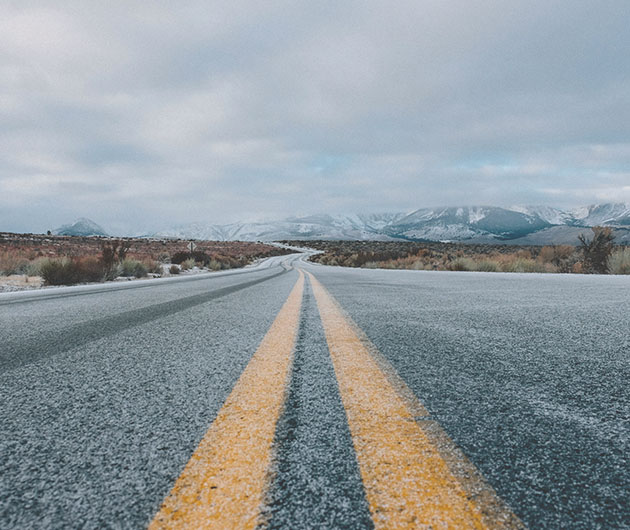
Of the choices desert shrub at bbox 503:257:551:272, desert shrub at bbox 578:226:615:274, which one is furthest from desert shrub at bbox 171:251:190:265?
desert shrub at bbox 578:226:615:274

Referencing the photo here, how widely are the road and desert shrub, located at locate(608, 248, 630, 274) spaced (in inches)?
423

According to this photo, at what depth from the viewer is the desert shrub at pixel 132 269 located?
12.8 metres

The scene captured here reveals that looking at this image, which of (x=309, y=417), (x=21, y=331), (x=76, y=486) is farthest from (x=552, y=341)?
(x=21, y=331)

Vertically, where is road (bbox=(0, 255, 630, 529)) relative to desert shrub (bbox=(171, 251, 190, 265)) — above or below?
below

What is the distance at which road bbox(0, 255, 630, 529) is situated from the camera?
57cm

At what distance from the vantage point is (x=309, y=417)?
2.98ft

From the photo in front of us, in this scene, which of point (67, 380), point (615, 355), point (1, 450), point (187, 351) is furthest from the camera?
point (187, 351)

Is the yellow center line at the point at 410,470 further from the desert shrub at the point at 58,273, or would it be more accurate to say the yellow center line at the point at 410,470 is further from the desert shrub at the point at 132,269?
the desert shrub at the point at 132,269

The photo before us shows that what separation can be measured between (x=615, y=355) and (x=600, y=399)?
644 mm

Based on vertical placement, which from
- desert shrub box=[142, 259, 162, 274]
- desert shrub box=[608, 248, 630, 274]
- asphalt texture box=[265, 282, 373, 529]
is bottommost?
desert shrub box=[142, 259, 162, 274]

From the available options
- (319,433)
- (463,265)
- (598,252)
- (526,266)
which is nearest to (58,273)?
(319,433)

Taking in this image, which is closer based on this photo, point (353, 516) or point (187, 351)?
point (353, 516)

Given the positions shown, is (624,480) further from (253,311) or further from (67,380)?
(253,311)

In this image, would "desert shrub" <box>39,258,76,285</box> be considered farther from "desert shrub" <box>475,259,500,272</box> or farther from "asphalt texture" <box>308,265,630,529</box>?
"desert shrub" <box>475,259,500,272</box>
